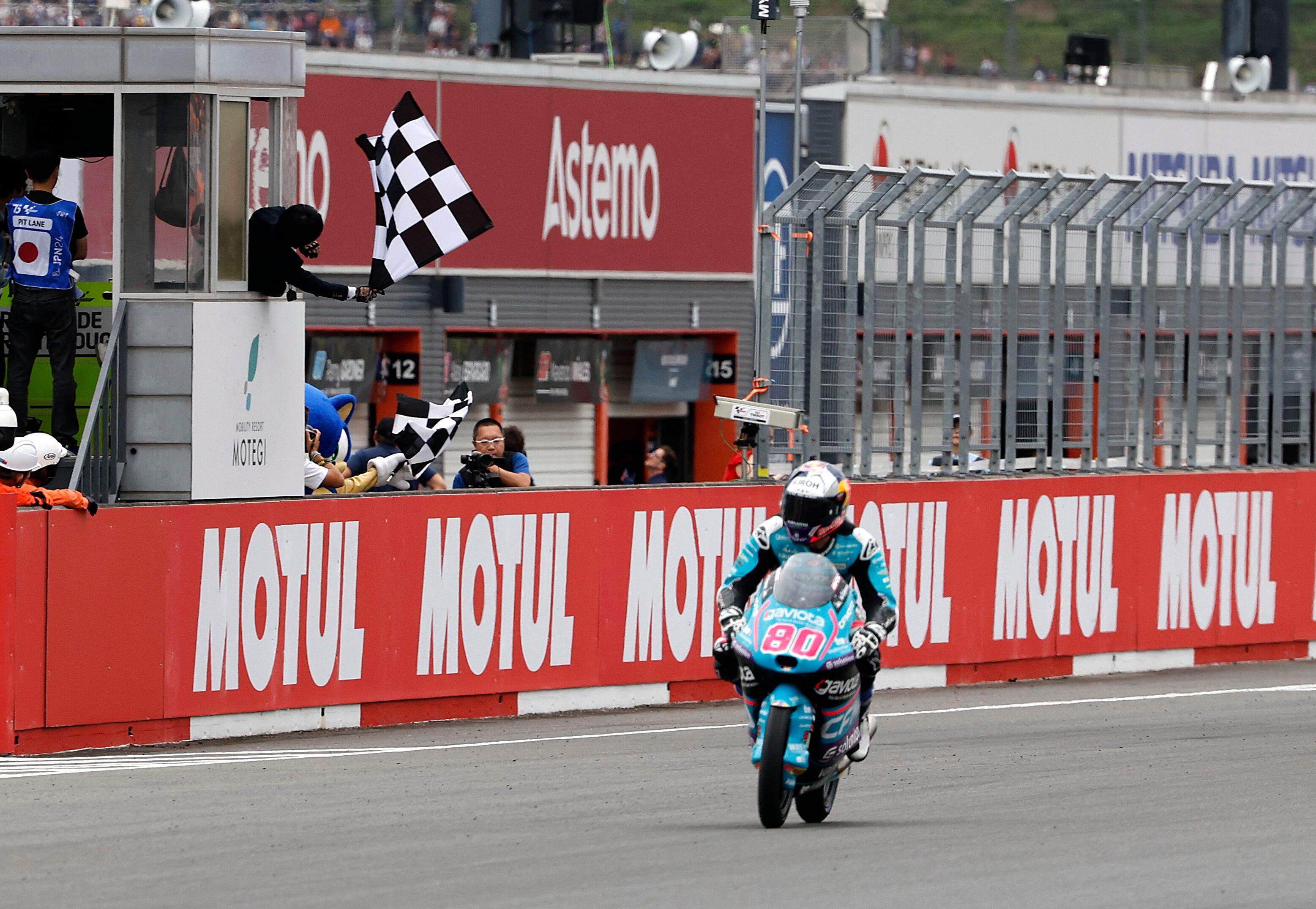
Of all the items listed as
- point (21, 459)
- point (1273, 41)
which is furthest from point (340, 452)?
point (1273, 41)

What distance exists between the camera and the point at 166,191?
40.5ft

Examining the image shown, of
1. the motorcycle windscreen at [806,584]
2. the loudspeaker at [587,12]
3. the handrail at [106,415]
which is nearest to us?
the motorcycle windscreen at [806,584]

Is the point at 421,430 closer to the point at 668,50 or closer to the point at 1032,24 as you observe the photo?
the point at 668,50

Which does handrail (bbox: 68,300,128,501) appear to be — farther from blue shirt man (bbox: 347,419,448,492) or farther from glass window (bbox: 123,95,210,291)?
blue shirt man (bbox: 347,419,448,492)

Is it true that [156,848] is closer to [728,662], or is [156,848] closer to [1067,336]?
[728,662]

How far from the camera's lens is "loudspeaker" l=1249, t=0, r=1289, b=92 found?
34906 millimetres

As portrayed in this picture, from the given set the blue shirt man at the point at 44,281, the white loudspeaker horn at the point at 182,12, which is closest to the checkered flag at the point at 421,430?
the blue shirt man at the point at 44,281

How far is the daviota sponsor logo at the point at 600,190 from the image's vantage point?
2666cm

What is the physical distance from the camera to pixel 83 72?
12125 millimetres

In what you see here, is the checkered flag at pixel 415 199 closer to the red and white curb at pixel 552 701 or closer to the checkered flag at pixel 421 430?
the checkered flag at pixel 421 430

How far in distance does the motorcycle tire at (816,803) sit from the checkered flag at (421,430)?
224 inches

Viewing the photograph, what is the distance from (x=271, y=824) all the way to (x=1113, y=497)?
9524mm

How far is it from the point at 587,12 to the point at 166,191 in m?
15.8

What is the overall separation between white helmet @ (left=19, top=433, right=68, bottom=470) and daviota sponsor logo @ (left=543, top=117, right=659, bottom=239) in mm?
15631
